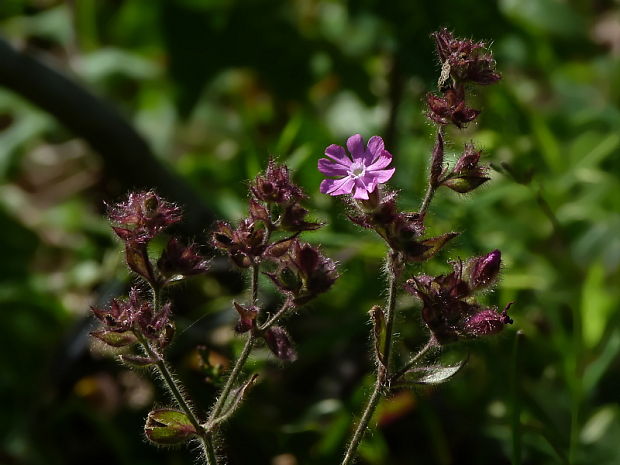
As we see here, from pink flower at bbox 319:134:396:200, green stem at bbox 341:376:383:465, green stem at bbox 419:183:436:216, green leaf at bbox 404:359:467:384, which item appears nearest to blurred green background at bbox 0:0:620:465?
green leaf at bbox 404:359:467:384

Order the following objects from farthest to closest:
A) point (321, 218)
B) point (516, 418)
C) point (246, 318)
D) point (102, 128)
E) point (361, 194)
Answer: point (102, 128) < point (321, 218) < point (516, 418) < point (246, 318) < point (361, 194)

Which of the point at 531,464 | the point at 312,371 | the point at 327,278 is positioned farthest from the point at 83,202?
the point at 327,278

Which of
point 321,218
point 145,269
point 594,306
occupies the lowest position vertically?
point 594,306

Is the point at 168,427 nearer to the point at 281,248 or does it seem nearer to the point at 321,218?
the point at 281,248

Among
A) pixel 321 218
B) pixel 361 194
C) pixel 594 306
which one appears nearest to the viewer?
pixel 361 194

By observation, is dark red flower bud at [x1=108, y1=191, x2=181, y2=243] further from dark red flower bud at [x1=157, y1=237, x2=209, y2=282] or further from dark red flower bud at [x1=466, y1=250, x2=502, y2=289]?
dark red flower bud at [x1=466, y1=250, x2=502, y2=289]

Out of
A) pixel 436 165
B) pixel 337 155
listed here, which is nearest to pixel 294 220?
pixel 337 155

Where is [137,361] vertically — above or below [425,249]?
below

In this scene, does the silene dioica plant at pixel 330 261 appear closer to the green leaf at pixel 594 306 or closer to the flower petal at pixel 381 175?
the flower petal at pixel 381 175
